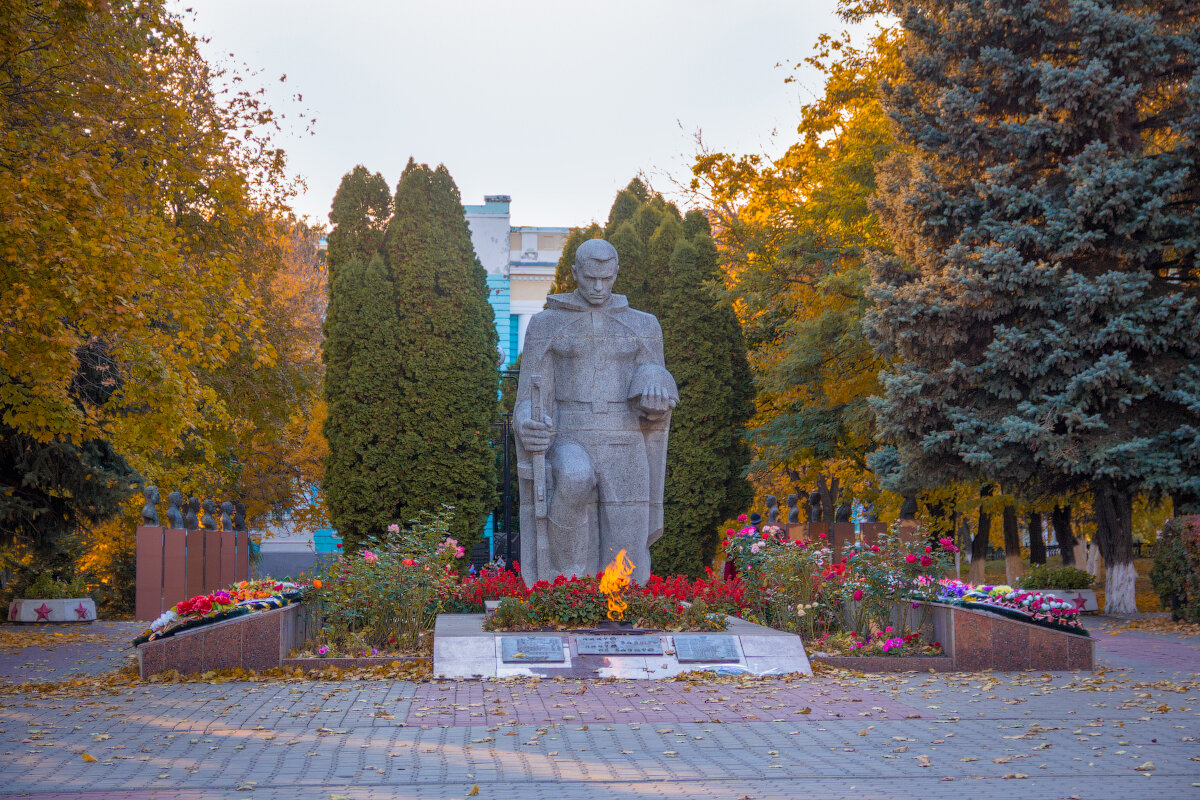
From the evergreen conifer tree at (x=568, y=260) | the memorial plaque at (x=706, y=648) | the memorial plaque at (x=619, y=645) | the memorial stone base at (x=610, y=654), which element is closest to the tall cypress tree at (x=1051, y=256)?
the evergreen conifer tree at (x=568, y=260)

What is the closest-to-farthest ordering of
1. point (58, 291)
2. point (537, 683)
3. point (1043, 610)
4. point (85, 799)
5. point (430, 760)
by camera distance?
1. point (85, 799)
2. point (430, 760)
3. point (537, 683)
4. point (1043, 610)
5. point (58, 291)

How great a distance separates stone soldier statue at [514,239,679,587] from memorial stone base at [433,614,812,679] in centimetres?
148

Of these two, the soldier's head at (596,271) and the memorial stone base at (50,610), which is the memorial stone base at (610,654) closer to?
the soldier's head at (596,271)

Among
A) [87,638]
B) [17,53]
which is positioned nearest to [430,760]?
[17,53]

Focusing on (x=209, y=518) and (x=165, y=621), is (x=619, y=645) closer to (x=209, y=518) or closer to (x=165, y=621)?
(x=165, y=621)

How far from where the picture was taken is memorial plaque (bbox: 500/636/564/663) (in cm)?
971

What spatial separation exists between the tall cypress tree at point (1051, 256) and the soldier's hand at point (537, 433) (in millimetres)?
8000

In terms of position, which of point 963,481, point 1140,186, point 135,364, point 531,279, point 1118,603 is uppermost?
point 531,279

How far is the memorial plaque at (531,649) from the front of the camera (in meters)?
9.71

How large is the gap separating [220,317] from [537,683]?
8.13m

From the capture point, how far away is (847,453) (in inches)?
910

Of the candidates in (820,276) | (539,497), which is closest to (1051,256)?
(820,276)

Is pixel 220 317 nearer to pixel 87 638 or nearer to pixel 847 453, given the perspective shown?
pixel 87 638

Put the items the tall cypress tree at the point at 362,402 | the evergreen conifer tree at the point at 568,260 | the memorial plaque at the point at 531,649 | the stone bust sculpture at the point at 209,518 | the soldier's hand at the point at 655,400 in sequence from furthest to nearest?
the stone bust sculpture at the point at 209,518 → the evergreen conifer tree at the point at 568,260 → the tall cypress tree at the point at 362,402 → the soldier's hand at the point at 655,400 → the memorial plaque at the point at 531,649
